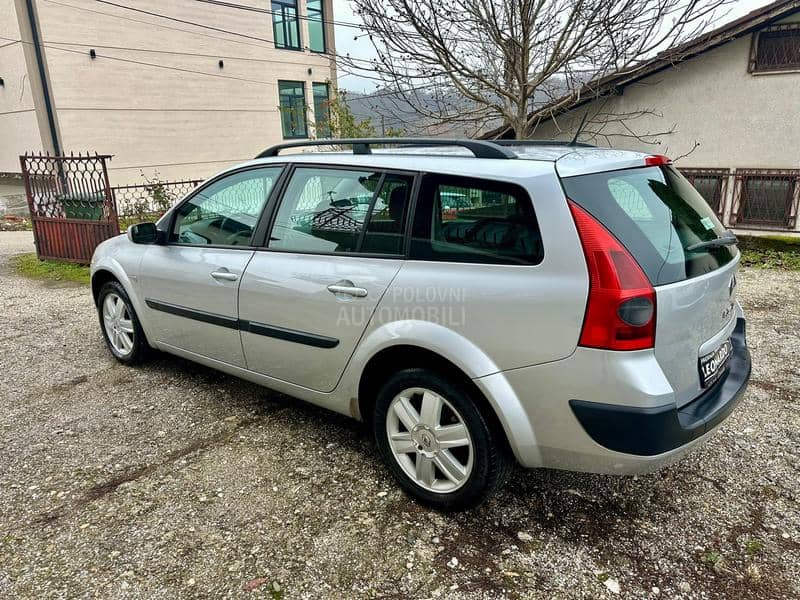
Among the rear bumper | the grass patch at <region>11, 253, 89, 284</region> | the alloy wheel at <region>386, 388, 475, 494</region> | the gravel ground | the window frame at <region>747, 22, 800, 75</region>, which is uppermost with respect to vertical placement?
the window frame at <region>747, 22, 800, 75</region>

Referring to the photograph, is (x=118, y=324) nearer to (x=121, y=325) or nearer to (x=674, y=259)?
(x=121, y=325)

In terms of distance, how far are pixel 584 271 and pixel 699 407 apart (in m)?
0.77

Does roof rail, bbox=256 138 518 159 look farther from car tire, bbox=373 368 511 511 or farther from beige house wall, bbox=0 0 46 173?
beige house wall, bbox=0 0 46 173

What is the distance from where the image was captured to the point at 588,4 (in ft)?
22.6

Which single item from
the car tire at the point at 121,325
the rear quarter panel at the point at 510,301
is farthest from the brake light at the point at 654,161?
the car tire at the point at 121,325

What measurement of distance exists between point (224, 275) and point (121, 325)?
159 centimetres

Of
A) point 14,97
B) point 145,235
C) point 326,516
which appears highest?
point 14,97

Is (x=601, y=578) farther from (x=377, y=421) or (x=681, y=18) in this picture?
(x=681, y=18)

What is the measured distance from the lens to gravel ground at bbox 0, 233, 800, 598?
2.15 metres

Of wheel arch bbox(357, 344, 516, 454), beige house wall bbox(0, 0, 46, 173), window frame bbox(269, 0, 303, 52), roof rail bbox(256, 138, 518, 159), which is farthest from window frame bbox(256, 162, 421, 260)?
window frame bbox(269, 0, 303, 52)

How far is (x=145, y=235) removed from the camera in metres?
3.72

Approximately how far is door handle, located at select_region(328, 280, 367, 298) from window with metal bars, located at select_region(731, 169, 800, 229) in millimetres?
9609

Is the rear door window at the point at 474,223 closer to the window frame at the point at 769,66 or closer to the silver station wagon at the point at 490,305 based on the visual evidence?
the silver station wagon at the point at 490,305

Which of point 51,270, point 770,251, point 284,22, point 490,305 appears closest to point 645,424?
point 490,305
